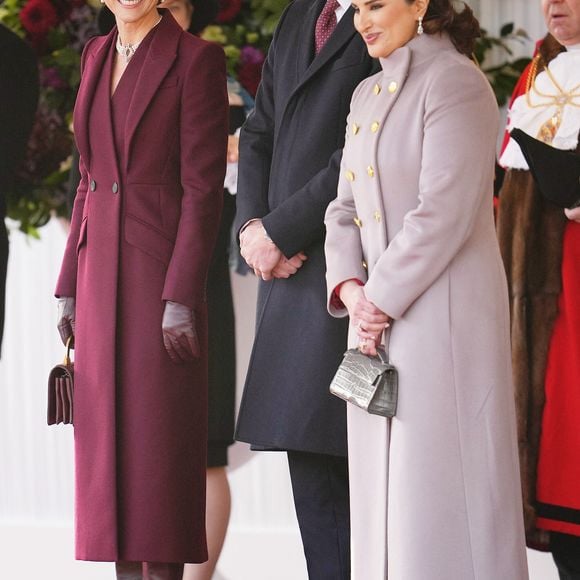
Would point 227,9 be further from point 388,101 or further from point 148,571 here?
point 148,571

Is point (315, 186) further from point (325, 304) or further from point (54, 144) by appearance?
point (54, 144)

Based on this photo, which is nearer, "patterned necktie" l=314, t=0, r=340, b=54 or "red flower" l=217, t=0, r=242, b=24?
"patterned necktie" l=314, t=0, r=340, b=54

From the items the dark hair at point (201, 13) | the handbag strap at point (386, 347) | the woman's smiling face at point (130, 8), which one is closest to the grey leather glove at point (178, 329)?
the handbag strap at point (386, 347)

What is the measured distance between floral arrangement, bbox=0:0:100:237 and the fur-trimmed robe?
5.70 ft

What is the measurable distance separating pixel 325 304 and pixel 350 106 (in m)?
0.43

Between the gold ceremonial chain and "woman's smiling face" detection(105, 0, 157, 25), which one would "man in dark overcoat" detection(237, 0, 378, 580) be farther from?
the gold ceremonial chain

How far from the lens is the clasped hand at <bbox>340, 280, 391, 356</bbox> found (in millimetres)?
2273

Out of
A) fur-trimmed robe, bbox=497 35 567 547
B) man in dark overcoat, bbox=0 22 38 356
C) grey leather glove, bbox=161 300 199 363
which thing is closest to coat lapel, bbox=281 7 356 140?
grey leather glove, bbox=161 300 199 363

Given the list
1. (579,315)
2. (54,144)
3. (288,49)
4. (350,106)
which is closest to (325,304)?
(350,106)

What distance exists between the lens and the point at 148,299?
2672 millimetres

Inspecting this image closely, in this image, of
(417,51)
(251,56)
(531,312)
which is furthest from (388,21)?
(251,56)

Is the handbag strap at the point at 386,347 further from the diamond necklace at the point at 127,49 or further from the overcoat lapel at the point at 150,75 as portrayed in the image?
the diamond necklace at the point at 127,49

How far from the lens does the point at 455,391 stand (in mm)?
2234

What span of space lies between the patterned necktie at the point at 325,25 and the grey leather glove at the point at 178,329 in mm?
658
